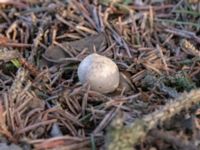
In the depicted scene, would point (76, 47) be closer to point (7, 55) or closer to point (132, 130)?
point (7, 55)

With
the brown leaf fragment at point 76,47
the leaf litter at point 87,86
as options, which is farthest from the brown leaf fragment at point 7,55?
the brown leaf fragment at point 76,47

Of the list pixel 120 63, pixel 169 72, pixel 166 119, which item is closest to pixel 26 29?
pixel 120 63

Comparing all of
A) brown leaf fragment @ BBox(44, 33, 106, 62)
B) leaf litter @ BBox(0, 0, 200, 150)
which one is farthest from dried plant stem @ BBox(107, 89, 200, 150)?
brown leaf fragment @ BBox(44, 33, 106, 62)

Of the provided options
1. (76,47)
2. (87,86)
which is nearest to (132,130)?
(87,86)

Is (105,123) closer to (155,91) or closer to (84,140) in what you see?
(84,140)

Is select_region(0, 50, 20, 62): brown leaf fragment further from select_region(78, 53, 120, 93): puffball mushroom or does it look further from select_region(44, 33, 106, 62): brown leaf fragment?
select_region(78, 53, 120, 93): puffball mushroom

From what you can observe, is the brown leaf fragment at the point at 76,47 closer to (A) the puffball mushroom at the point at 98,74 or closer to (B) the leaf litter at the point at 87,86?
(B) the leaf litter at the point at 87,86
